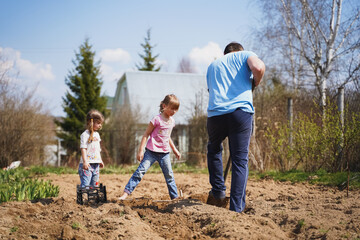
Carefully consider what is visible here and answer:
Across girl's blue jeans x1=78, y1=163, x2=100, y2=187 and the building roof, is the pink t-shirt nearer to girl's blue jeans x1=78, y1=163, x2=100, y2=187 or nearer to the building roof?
girl's blue jeans x1=78, y1=163, x2=100, y2=187

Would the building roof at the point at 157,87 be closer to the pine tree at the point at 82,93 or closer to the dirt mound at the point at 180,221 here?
the pine tree at the point at 82,93

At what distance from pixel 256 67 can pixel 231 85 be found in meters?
0.35

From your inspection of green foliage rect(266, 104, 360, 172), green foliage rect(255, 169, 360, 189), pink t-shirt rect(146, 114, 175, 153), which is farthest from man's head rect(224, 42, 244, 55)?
green foliage rect(266, 104, 360, 172)

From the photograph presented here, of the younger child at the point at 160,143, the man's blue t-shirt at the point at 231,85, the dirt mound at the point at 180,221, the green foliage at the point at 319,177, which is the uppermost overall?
the man's blue t-shirt at the point at 231,85

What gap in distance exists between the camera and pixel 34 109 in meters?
13.5

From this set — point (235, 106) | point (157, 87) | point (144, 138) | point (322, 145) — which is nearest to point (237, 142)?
point (235, 106)

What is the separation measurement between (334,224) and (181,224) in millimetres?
1339

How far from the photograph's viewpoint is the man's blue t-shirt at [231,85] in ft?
12.6

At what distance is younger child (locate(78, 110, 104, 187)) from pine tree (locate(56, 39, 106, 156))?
1671cm

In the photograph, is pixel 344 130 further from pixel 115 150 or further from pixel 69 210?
pixel 115 150

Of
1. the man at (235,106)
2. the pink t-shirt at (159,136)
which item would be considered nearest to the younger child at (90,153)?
the pink t-shirt at (159,136)

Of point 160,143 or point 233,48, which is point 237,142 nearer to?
point 233,48

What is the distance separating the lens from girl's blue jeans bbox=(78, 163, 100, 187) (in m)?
4.95

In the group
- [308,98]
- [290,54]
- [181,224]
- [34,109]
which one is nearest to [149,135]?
[181,224]
